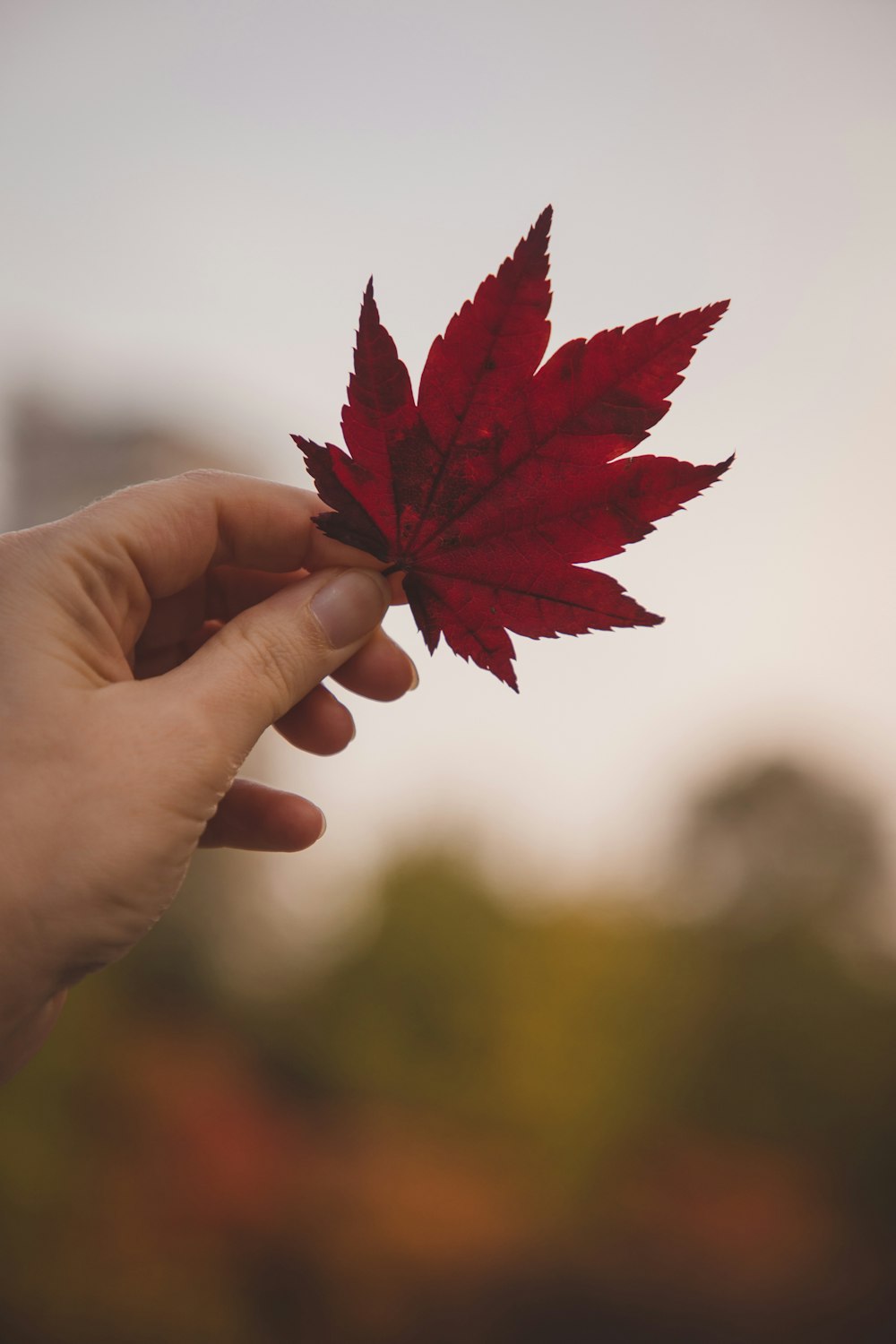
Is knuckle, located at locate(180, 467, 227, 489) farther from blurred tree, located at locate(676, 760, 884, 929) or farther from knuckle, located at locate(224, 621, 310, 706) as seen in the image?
blurred tree, located at locate(676, 760, 884, 929)

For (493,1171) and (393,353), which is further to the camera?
(493,1171)

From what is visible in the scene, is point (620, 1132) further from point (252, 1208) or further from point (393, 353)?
point (393, 353)

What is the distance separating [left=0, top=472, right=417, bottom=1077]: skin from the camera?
1031 mm

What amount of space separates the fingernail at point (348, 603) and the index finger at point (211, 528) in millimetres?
58

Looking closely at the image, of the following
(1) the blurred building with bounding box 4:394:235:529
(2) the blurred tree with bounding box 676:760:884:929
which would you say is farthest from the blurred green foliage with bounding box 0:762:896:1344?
(1) the blurred building with bounding box 4:394:235:529

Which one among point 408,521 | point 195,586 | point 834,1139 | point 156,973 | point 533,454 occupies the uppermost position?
point 533,454

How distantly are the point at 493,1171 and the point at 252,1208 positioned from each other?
332 cm

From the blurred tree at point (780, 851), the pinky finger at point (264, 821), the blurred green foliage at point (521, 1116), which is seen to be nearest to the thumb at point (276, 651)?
the pinky finger at point (264, 821)

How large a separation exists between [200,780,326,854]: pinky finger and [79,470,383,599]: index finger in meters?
0.47

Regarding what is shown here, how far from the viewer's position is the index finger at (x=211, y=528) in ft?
4.07

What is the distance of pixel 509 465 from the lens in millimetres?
1020

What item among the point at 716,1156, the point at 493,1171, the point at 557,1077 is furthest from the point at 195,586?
the point at 716,1156

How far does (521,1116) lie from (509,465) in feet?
35.4

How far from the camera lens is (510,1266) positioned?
10.7 m
